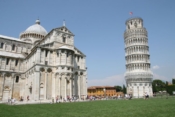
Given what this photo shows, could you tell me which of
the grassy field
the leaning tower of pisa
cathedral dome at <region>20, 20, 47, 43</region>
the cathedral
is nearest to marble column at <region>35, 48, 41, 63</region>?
the cathedral

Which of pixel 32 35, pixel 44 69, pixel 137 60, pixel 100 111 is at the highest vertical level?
pixel 32 35

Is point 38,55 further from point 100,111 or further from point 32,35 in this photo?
point 100,111

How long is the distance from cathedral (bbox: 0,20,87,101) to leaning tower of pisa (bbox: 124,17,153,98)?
74.8ft

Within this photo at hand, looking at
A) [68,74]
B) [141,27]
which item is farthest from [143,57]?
[68,74]

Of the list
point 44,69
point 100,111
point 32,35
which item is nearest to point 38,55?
point 44,69

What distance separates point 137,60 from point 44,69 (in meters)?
36.5

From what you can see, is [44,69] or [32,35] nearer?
[44,69]

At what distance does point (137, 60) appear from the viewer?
182 ft

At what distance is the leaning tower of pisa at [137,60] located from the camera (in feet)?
177

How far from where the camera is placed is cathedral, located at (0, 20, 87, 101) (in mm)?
32250

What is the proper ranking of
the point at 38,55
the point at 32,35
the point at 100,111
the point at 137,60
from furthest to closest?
the point at 137,60 < the point at 32,35 < the point at 38,55 < the point at 100,111

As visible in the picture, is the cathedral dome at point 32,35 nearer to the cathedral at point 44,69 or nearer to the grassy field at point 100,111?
the cathedral at point 44,69

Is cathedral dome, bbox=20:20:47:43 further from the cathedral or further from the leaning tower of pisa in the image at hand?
the leaning tower of pisa

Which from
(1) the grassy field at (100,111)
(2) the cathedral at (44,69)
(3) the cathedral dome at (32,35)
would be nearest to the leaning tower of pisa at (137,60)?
(2) the cathedral at (44,69)
